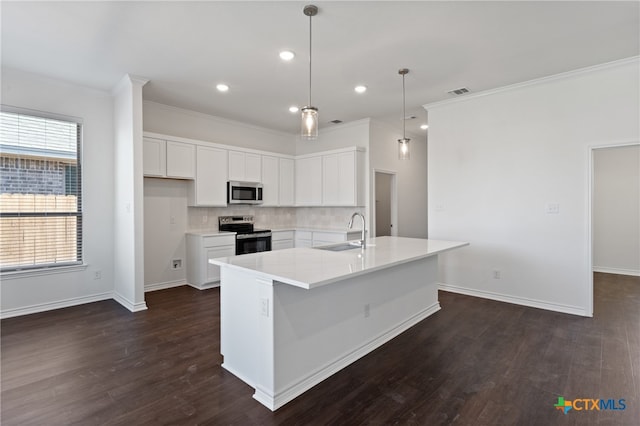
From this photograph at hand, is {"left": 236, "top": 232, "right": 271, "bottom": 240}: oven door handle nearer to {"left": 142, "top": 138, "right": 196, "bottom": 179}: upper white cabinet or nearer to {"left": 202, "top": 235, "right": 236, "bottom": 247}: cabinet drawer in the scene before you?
{"left": 202, "top": 235, "right": 236, "bottom": 247}: cabinet drawer

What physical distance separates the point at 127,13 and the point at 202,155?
8.58 ft

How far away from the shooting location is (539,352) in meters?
2.82

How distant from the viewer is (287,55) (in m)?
3.28

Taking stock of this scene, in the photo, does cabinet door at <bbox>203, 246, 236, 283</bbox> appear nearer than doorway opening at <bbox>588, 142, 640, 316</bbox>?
Yes

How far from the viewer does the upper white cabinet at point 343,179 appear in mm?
5617

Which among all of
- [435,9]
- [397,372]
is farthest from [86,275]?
[435,9]

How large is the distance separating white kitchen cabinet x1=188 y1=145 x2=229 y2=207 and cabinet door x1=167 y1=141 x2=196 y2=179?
0.10m

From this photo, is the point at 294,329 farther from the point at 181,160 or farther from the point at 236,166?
the point at 236,166

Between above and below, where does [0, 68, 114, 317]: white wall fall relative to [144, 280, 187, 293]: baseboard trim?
above

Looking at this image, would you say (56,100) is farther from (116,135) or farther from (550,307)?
(550,307)

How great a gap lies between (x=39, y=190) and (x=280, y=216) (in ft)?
12.5

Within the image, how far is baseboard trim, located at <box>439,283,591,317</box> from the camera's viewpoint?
149 inches

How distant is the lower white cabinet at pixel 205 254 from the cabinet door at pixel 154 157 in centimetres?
111

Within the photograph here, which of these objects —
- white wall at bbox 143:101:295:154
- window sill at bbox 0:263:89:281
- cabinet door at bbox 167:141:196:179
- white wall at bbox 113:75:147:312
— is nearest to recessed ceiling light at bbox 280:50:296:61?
white wall at bbox 113:75:147:312
